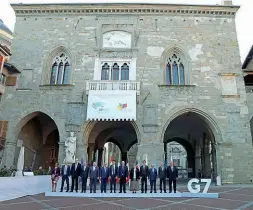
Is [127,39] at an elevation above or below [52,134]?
above

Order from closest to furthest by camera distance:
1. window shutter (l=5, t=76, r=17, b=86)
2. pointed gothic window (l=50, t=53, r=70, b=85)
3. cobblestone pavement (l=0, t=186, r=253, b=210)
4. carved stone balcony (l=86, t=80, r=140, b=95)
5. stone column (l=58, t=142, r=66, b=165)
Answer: cobblestone pavement (l=0, t=186, r=253, b=210)
stone column (l=58, t=142, r=66, b=165)
carved stone balcony (l=86, t=80, r=140, b=95)
window shutter (l=5, t=76, r=17, b=86)
pointed gothic window (l=50, t=53, r=70, b=85)

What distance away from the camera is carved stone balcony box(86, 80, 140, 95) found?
16.1 metres

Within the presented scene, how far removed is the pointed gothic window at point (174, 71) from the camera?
1739 cm

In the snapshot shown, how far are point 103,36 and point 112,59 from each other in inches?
81.2

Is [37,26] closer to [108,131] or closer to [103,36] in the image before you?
[103,36]

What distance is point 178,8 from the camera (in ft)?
59.9

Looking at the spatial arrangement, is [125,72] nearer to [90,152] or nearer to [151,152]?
[151,152]

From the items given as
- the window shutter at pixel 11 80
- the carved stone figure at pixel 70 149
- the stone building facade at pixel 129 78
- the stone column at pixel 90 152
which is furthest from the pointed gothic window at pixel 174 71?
the window shutter at pixel 11 80

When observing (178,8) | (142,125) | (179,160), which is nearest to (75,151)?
(142,125)

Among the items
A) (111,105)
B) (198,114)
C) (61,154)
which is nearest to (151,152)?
(111,105)

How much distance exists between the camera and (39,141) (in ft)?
63.3

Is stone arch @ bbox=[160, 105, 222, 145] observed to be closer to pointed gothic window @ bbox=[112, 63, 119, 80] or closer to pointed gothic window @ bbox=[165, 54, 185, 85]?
pointed gothic window @ bbox=[165, 54, 185, 85]

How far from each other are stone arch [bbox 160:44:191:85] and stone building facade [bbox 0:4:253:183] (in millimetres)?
72

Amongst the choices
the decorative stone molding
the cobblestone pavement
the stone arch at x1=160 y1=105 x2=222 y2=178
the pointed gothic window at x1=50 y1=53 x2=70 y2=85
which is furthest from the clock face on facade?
the cobblestone pavement
